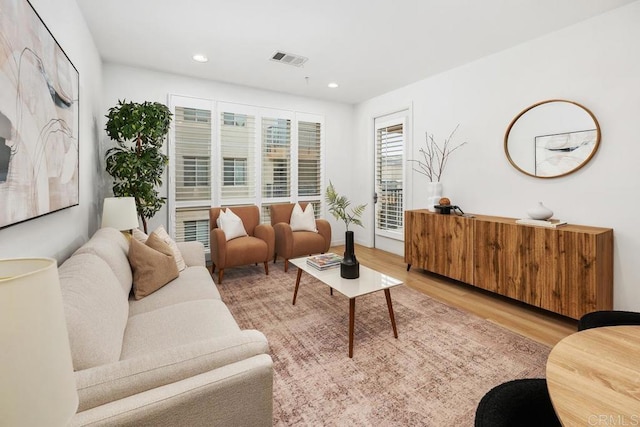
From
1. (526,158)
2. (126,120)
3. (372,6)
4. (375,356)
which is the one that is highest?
(372,6)

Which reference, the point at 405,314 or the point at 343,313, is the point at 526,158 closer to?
the point at 405,314

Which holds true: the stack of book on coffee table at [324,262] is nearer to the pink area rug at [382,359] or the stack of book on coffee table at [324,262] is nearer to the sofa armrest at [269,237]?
the pink area rug at [382,359]

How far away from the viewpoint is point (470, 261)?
338 cm

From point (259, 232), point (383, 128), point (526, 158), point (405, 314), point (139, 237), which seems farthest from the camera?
point (383, 128)

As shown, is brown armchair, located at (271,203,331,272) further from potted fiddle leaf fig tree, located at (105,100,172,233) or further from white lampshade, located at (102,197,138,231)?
white lampshade, located at (102,197,138,231)

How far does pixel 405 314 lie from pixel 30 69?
3035 millimetres

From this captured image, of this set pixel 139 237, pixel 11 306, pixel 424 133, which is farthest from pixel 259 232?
pixel 11 306

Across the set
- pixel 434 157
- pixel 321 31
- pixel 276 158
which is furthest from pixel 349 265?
pixel 276 158

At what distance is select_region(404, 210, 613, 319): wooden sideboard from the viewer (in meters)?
2.51

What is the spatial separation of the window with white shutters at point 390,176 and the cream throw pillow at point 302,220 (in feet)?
4.58

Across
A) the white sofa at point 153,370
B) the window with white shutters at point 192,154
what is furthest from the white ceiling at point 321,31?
the white sofa at point 153,370

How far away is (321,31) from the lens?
303 centimetres

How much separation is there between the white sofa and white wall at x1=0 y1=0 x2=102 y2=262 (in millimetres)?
241

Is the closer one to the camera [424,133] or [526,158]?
[526,158]
